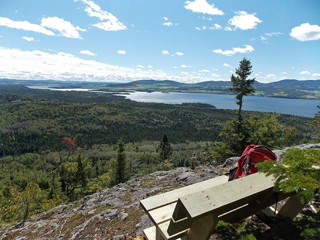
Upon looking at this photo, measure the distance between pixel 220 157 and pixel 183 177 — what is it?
6.46m

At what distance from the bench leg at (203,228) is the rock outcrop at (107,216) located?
1.95 m


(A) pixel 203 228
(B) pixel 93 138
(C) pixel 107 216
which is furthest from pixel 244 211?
(B) pixel 93 138

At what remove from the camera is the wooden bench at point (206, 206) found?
1.80 m

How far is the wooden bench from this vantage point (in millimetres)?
1800

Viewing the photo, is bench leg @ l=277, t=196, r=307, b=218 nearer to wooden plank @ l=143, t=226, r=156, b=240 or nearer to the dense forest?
wooden plank @ l=143, t=226, r=156, b=240

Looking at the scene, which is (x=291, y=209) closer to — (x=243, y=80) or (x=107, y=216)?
(x=107, y=216)

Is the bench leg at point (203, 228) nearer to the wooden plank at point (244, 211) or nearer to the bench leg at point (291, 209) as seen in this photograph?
the wooden plank at point (244, 211)

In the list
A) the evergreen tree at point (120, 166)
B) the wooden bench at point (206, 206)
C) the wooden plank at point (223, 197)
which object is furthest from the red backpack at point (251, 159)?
the evergreen tree at point (120, 166)

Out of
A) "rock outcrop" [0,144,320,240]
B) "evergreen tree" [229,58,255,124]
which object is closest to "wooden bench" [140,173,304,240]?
"rock outcrop" [0,144,320,240]

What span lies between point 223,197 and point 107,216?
12.7 ft

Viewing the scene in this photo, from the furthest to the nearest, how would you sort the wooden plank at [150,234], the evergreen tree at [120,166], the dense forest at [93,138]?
the dense forest at [93,138], the evergreen tree at [120,166], the wooden plank at [150,234]

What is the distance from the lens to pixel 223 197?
77.0 inches

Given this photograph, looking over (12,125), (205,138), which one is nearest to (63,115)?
(12,125)

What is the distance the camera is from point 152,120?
385 ft
